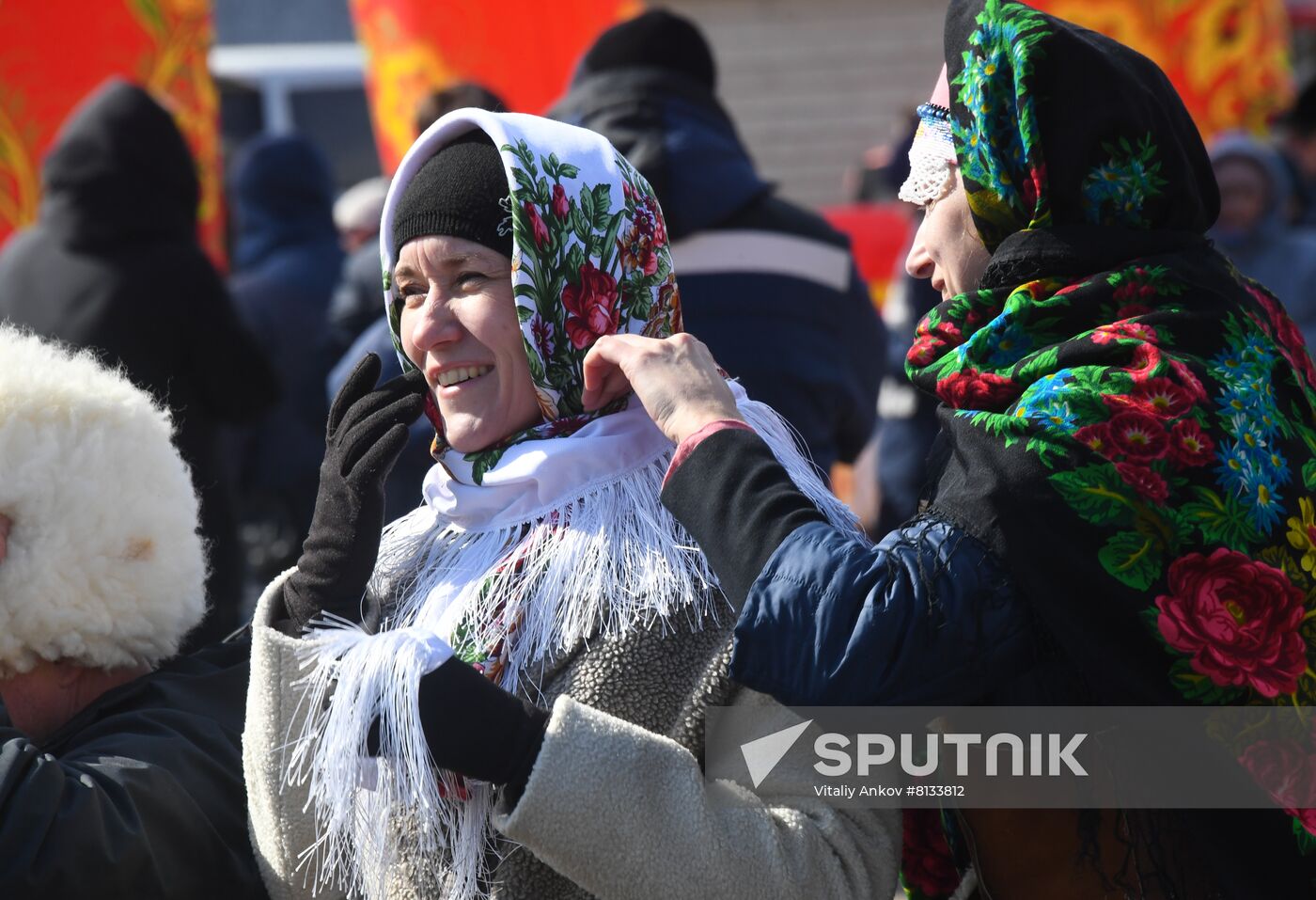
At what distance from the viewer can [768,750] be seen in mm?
1727

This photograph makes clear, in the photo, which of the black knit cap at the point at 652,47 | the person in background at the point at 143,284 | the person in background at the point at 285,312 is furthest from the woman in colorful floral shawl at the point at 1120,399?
the person in background at the point at 285,312

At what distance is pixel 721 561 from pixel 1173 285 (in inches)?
22.7

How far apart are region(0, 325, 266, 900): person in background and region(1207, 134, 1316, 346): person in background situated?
399 centimetres

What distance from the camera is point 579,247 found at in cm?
195

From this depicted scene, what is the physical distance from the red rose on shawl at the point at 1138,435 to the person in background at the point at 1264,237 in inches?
147

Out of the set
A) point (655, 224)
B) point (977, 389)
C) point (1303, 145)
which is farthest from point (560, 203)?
point (1303, 145)

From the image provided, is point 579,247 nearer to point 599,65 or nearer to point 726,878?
point 726,878

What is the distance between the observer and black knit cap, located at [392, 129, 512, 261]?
1.95 metres

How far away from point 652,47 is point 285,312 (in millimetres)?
2639

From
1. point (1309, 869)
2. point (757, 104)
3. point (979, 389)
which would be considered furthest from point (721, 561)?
point (757, 104)

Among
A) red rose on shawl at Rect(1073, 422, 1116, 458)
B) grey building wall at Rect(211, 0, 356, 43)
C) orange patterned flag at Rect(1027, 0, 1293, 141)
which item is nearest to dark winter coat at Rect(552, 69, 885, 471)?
red rose on shawl at Rect(1073, 422, 1116, 458)

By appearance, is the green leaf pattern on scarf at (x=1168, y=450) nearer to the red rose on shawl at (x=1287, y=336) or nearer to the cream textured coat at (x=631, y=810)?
the red rose on shawl at (x=1287, y=336)

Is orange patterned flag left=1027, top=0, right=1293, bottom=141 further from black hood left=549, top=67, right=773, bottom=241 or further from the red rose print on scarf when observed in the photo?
the red rose print on scarf

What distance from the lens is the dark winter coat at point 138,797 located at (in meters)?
1.71
